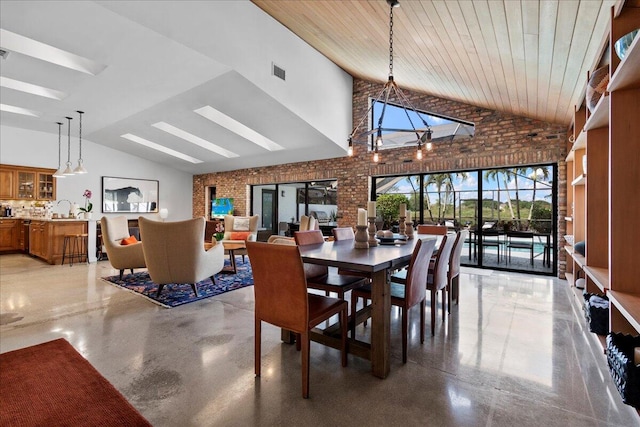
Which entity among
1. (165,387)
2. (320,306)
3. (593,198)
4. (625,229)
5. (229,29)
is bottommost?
(165,387)

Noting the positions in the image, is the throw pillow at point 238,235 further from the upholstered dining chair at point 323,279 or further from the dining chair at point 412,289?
the dining chair at point 412,289

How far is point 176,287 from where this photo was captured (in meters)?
4.24

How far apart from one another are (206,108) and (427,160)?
4.33m

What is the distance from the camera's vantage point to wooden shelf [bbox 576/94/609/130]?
2093mm

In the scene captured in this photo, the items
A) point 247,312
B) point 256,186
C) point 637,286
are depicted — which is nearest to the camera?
point 637,286

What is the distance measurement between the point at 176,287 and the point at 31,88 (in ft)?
14.6

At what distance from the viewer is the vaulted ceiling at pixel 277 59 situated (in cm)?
279

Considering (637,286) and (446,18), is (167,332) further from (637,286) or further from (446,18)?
(446,18)

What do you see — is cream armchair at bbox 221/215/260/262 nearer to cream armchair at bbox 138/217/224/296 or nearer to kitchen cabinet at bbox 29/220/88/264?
cream armchair at bbox 138/217/224/296

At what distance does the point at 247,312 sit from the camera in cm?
322

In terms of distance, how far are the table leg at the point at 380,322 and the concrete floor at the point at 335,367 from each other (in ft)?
0.27

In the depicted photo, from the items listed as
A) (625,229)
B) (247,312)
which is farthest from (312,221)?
(625,229)

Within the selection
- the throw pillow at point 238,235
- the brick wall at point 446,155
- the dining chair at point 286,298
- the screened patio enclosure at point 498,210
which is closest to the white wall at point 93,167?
the brick wall at point 446,155

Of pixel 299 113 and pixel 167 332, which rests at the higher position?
pixel 299 113
